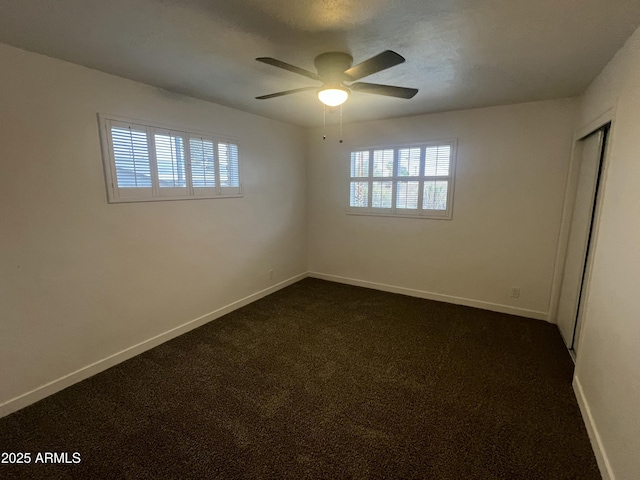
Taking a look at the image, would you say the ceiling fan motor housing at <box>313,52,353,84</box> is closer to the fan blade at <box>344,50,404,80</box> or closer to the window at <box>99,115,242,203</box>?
the fan blade at <box>344,50,404,80</box>

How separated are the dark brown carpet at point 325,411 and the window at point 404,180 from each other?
1.59m

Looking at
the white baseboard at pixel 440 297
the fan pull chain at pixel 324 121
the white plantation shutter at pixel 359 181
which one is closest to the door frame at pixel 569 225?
the white baseboard at pixel 440 297

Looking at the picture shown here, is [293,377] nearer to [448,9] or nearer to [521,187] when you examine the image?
[448,9]

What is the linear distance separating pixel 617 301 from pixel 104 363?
11.9 ft

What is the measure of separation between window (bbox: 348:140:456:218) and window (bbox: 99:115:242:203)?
1750 millimetres

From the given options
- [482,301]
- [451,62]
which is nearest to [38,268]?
[451,62]

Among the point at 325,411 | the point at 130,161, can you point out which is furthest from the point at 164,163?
the point at 325,411

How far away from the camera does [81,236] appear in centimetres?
227

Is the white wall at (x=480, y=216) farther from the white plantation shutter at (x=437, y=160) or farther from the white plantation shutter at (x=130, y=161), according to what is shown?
the white plantation shutter at (x=130, y=161)

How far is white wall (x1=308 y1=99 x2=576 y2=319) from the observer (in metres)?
3.12

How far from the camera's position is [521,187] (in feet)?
10.6

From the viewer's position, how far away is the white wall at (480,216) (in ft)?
10.2

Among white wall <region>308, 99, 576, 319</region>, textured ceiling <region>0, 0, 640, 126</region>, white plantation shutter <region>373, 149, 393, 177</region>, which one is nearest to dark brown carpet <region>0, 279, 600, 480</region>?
white wall <region>308, 99, 576, 319</region>

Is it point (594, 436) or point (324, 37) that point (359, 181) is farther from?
point (594, 436)
